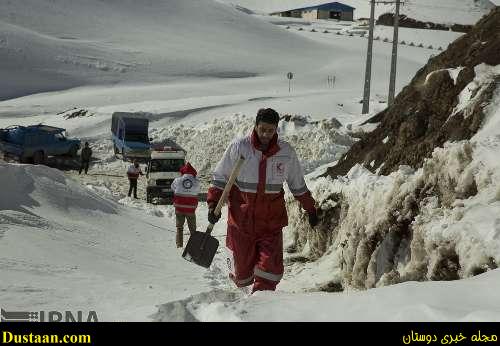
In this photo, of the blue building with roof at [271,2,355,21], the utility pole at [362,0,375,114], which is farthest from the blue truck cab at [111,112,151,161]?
the blue building with roof at [271,2,355,21]

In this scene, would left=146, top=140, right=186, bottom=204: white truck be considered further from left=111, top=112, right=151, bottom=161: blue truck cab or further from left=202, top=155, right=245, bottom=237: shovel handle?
left=202, top=155, right=245, bottom=237: shovel handle

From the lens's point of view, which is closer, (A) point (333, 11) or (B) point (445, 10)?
(B) point (445, 10)

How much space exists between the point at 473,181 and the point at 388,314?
124 inches

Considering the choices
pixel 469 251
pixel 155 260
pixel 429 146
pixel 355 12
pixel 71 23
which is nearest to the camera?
pixel 469 251

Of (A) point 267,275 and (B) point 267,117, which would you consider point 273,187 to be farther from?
(A) point 267,275

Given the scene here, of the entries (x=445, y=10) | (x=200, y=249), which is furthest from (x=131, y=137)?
(x=445, y=10)

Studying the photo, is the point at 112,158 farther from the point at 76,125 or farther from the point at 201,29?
the point at 201,29

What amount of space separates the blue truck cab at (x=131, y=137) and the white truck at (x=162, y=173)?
7.45 meters

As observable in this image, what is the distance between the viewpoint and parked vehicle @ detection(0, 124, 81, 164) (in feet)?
85.4

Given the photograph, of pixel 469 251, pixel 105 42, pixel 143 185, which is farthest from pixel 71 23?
pixel 469 251

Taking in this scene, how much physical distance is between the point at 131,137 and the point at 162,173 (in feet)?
29.7

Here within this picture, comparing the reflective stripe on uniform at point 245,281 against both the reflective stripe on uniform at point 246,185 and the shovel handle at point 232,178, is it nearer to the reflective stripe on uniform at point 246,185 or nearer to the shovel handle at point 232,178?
the shovel handle at point 232,178

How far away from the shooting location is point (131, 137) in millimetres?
28516
